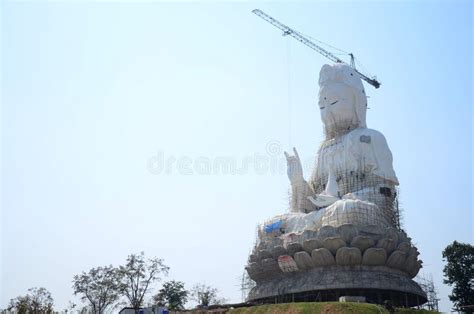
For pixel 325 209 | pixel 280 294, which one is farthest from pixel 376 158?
pixel 280 294

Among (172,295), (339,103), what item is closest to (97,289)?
(172,295)

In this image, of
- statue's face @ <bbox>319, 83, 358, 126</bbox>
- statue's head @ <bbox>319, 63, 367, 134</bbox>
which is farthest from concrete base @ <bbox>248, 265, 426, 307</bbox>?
statue's face @ <bbox>319, 83, 358, 126</bbox>

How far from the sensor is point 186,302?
42.3 meters

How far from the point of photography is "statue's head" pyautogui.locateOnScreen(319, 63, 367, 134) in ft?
110

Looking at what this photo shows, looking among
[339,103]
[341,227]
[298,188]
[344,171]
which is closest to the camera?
[341,227]

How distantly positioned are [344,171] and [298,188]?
116 inches

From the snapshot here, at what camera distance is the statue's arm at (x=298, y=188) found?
31922mm

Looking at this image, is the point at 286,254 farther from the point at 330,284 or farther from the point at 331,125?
the point at 331,125

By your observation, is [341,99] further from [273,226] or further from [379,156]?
[273,226]

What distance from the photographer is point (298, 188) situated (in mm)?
32188

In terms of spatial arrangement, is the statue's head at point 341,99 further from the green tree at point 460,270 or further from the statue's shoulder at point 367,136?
the green tree at point 460,270

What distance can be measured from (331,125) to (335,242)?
10491 mm

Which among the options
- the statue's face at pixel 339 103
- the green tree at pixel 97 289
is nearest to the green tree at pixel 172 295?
the green tree at pixel 97 289

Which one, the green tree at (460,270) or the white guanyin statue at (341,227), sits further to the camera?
the green tree at (460,270)
